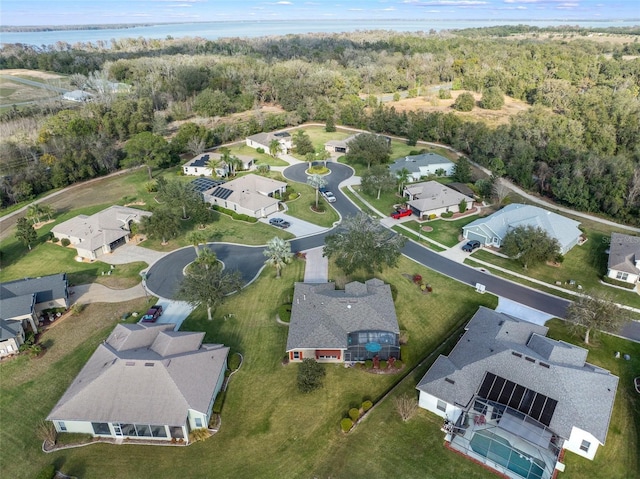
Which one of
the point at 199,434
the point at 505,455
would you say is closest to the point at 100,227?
the point at 199,434

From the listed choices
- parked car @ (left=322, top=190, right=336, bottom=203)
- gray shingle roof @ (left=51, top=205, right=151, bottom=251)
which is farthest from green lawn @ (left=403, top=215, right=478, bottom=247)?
gray shingle roof @ (left=51, top=205, right=151, bottom=251)

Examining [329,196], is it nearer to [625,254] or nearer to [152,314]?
[152,314]

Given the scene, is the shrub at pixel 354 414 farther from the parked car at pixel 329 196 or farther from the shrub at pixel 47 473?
the parked car at pixel 329 196

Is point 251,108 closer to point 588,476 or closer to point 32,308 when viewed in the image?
point 32,308

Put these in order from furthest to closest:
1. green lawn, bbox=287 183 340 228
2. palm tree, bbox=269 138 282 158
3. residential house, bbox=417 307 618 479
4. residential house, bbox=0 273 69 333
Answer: palm tree, bbox=269 138 282 158 → green lawn, bbox=287 183 340 228 → residential house, bbox=0 273 69 333 → residential house, bbox=417 307 618 479

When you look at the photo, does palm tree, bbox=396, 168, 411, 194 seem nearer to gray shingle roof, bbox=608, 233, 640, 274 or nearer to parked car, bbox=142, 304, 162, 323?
gray shingle roof, bbox=608, 233, 640, 274

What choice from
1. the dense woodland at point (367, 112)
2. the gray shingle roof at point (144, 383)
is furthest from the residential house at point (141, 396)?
the dense woodland at point (367, 112)
